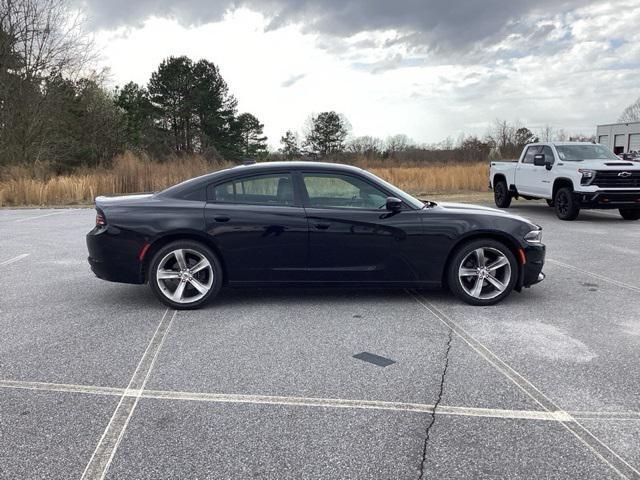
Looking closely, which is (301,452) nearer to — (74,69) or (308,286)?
(308,286)

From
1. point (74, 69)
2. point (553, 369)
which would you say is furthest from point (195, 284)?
point (74, 69)

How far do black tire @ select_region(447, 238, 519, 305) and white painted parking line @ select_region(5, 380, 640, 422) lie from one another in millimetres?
2493

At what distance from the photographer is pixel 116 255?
18.6 feet

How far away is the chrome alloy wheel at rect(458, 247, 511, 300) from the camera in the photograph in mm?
5844

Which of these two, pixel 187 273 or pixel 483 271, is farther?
pixel 483 271

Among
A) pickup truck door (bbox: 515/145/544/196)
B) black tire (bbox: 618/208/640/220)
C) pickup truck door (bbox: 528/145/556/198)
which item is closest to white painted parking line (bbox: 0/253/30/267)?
pickup truck door (bbox: 528/145/556/198)

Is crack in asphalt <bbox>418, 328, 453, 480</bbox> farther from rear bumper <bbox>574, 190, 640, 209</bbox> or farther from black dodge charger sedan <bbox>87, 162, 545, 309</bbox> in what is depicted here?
rear bumper <bbox>574, 190, 640, 209</bbox>

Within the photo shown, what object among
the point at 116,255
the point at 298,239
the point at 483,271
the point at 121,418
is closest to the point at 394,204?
the point at 298,239

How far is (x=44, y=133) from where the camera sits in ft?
93.1

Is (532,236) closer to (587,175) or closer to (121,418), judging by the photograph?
(121,418)

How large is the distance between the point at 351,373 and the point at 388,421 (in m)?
0.76

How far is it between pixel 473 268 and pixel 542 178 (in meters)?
9.62

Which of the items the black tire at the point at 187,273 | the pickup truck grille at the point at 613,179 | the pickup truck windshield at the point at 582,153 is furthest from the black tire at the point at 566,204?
the black tire at the point at 187,273

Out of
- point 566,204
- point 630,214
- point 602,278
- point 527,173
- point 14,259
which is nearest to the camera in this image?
point 602,278
